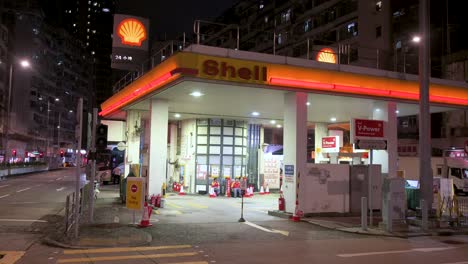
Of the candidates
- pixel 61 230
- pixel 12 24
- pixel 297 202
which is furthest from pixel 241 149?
pixel 12 24

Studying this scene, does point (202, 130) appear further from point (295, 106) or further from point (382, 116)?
point (382, 116)

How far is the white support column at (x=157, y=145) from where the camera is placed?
20.5m

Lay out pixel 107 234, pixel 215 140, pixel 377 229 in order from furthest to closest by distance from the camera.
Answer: pixel 215 140 < pixel 377 229 < pixel 107 234

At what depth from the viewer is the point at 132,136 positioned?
25781 mm

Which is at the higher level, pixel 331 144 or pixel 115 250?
pixel 331 144

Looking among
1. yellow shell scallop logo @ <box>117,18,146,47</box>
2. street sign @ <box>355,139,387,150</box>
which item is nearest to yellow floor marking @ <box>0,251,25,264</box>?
street sign @ <box>355,139,387,150</box>

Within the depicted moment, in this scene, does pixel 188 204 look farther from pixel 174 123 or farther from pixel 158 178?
pixel 174 123

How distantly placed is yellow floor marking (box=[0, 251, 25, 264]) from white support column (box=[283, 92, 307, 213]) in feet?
33.9

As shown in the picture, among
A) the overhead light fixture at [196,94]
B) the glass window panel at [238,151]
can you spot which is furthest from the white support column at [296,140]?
the glass window panel at [238,151]

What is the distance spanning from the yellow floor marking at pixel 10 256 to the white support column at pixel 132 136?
50.2 feet

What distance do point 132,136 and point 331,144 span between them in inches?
446

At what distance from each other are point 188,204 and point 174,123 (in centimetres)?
1045

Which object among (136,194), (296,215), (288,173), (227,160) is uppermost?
(227,160)

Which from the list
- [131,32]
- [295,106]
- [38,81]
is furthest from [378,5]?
[38,81]
